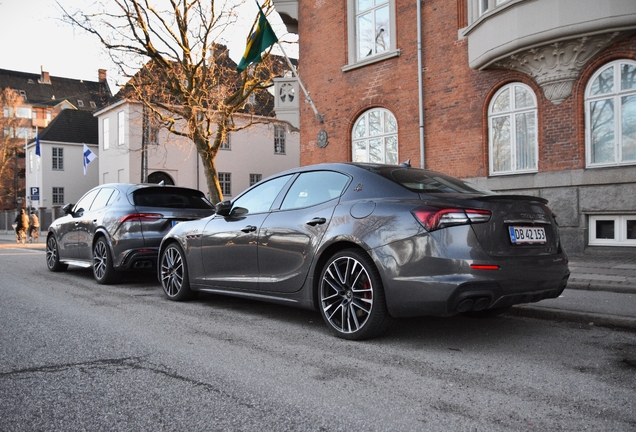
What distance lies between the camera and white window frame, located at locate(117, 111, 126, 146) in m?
37.9

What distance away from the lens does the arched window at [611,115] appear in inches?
463

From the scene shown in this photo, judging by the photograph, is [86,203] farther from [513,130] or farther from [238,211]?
[513,130]

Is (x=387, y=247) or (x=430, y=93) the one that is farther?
(x=430, y=93)

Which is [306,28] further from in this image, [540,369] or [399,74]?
[540,369]

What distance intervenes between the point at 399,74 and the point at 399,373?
43.2 ft

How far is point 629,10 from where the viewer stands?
1095 cm

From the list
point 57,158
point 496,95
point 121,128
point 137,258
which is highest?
point 121,128

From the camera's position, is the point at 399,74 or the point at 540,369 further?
the point at 399,74

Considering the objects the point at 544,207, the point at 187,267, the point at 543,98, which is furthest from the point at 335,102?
→ the point at 544,207

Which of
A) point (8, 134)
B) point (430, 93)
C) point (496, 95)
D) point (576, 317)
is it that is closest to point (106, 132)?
point (8, 134)

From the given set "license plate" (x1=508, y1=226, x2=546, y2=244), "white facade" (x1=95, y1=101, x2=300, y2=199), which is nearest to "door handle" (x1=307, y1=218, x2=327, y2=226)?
"license plate" (x1=508, y1=226, x2=546, y2=244)

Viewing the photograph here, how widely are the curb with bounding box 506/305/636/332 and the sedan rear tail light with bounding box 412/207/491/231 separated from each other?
201 centimetres

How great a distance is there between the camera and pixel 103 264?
933 cm

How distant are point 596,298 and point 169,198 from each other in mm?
6296
